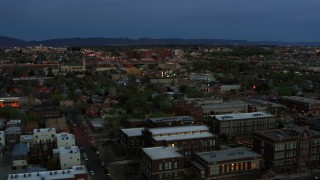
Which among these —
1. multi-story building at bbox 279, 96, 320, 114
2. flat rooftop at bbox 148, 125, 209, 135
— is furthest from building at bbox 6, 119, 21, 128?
multi-story building at bbox 279, 96, 320, 114

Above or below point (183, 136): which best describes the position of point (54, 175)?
below

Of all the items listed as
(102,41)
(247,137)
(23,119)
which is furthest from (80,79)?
(102,41)

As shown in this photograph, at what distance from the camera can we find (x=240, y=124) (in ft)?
63.6

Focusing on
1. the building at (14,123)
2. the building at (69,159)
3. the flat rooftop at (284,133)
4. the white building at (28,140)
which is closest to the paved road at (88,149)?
the building at (69,159)

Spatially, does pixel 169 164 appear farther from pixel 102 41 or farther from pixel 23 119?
pixel 102 41

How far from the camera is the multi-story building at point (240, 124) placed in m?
19.3

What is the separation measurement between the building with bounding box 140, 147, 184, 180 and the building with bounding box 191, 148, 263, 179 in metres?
0.77

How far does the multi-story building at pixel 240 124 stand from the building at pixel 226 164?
4.33m

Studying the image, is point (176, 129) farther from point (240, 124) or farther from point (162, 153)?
point (240, 124)

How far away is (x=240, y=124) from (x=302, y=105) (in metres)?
8.16

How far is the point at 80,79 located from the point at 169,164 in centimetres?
2681

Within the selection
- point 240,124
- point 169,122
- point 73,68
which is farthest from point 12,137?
point 73,68

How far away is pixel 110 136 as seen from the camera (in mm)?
20141

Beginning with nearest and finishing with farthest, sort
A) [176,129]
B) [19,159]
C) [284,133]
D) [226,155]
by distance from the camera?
[226,155], [19,159], [284,133], [176,129]
